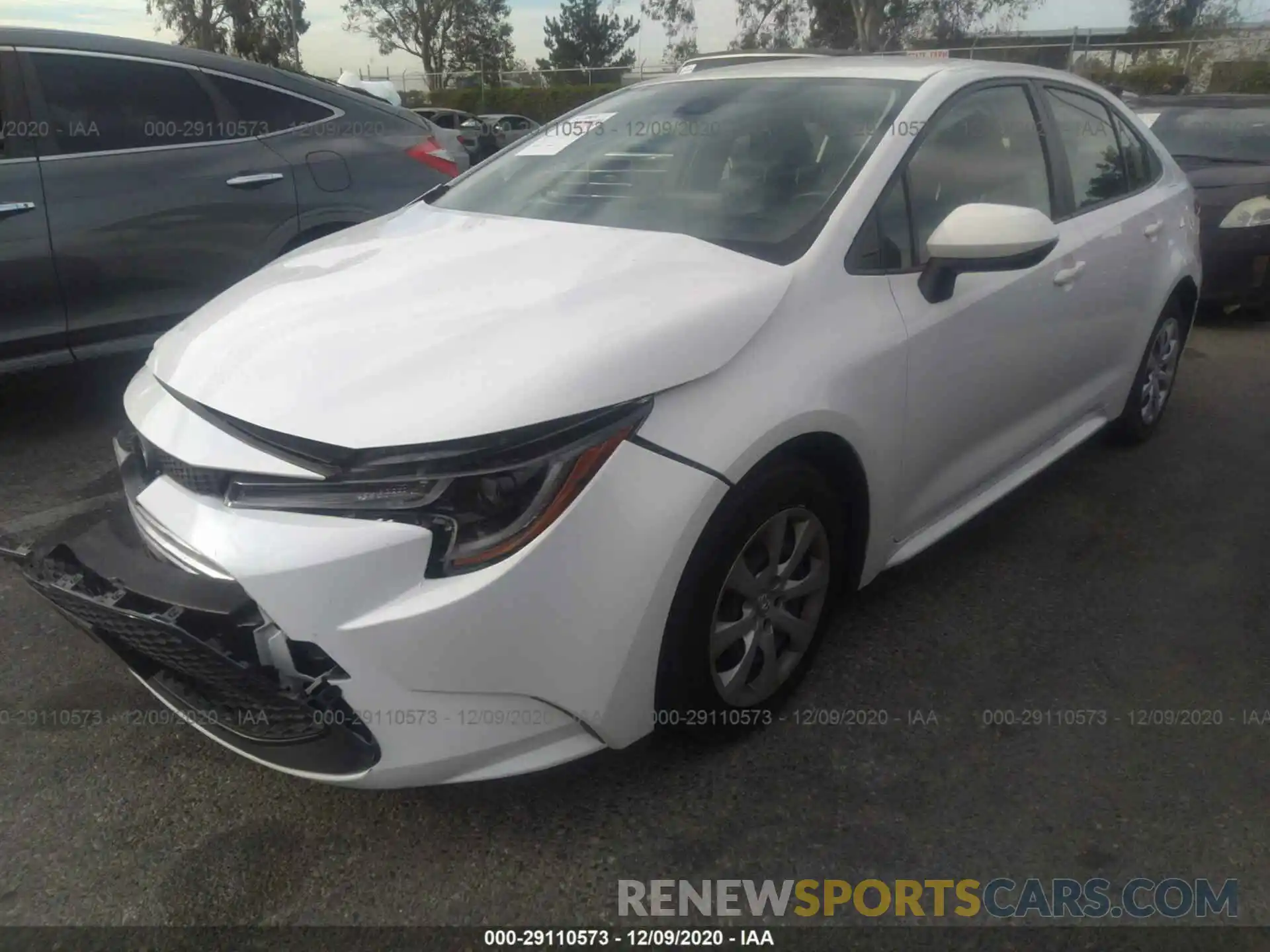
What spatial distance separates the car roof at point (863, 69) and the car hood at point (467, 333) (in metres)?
0.97

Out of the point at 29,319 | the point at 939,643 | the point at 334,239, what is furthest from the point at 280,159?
the point at 939,643

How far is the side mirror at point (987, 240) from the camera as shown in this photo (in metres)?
2.43

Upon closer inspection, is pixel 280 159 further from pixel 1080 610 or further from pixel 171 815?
pixel 1080 610

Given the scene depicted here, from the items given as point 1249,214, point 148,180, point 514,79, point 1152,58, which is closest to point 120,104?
point 148,180

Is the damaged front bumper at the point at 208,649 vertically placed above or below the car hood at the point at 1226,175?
below

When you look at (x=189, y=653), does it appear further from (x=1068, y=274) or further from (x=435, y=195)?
(x=1068, y=274)

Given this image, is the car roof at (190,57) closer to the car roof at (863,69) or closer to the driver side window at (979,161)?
Result: the car roof at (863,69)

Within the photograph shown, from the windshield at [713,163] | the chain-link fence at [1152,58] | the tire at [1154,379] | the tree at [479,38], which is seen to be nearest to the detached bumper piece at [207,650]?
the windshield at [713,163]

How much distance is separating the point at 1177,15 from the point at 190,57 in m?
44.4

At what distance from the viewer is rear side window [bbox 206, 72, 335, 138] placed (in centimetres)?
451

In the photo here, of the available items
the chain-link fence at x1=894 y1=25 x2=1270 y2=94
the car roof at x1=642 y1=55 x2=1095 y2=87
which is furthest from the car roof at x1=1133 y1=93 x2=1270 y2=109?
the chain-link fence at x1=894 y1=25 x2=1270 y2=94

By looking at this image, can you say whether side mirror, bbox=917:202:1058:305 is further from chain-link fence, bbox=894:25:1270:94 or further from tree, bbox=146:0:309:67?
tree, bbox=146:0:309:67

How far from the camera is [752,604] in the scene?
226 cm

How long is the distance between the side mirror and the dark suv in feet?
10.2
